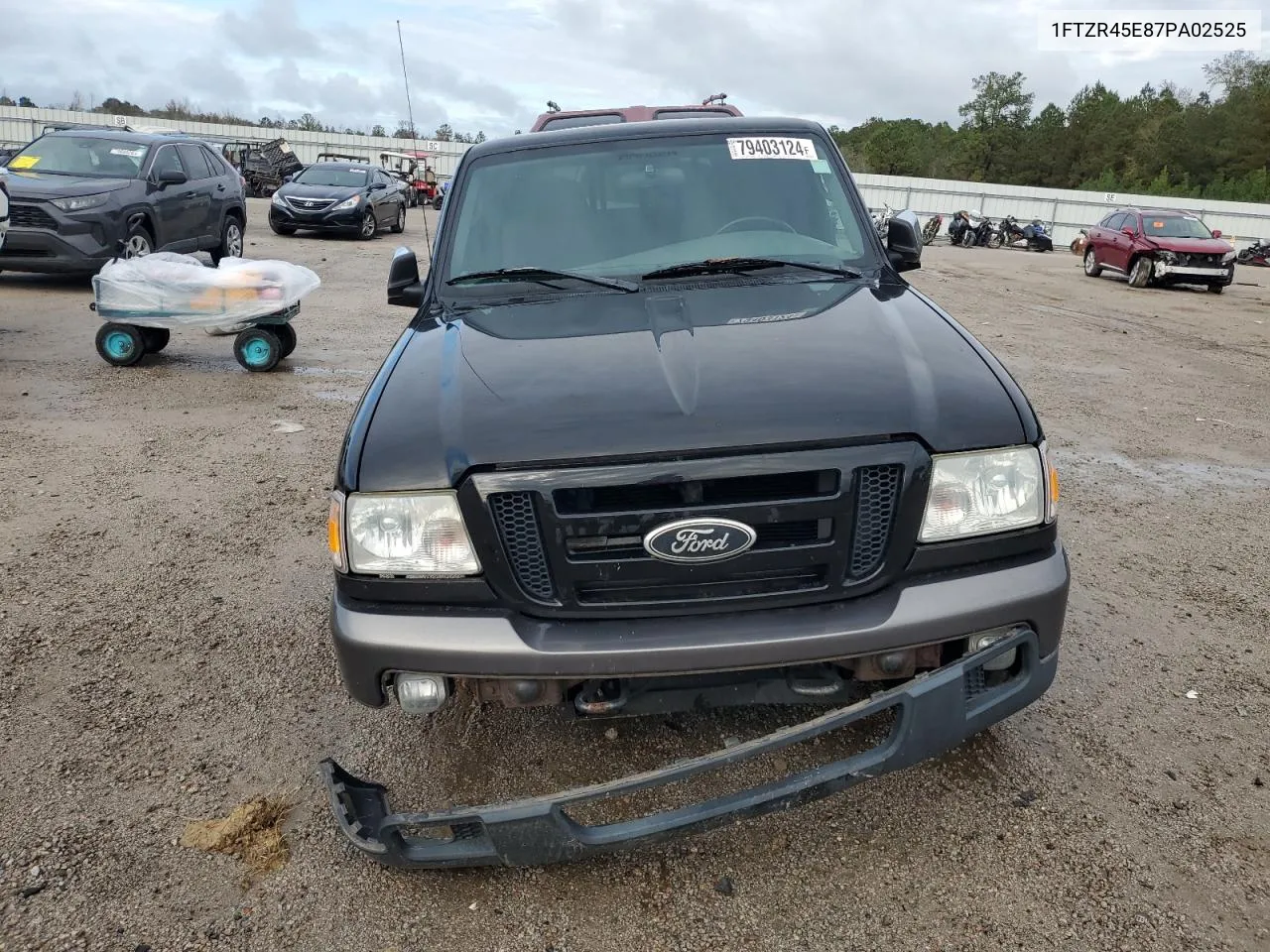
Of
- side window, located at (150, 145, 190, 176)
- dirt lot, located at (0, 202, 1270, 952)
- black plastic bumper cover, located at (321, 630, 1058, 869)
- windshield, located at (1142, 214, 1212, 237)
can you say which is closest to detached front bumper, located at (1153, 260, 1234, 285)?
windshield, located at (1142, 214, 1212, 237)

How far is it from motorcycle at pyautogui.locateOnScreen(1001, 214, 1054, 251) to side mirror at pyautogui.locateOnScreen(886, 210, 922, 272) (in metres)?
31.4

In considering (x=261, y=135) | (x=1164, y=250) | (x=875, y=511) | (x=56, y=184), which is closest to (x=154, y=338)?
(x=56, y=184)

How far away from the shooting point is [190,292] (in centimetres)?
719

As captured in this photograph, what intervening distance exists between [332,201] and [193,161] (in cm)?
653

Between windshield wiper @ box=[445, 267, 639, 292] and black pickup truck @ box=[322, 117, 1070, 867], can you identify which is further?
windshield wiper @ box=[445, 267, 639, 292]

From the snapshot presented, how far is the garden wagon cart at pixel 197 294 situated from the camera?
23.6 ft

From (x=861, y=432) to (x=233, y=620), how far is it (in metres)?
2.62

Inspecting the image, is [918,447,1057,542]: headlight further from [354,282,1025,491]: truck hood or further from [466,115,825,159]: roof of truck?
[466,115,825,159]: roof of truck

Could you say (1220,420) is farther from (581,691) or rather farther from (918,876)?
(581,691)

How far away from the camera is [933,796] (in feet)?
8.44

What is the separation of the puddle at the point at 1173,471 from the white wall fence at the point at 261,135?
120 ft

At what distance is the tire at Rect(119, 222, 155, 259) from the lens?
416 inches

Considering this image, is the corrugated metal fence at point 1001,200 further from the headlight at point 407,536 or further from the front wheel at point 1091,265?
the headlight at point 407,536

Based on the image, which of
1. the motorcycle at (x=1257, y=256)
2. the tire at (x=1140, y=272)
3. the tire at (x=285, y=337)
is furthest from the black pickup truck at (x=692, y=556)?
the motorcycle at (x=1257, y=256)
